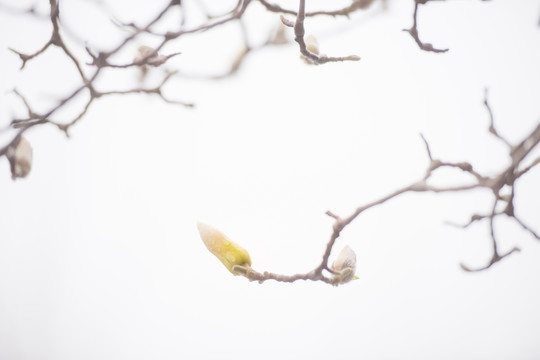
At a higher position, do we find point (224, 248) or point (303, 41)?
point (303, 41)

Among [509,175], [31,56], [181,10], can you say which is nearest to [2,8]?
[31,56]

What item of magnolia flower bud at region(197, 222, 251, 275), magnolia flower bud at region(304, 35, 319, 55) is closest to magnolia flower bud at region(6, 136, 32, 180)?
magnolia flower bud at region(197, 222, 251, 275)

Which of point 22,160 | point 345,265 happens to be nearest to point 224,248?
point 345,265

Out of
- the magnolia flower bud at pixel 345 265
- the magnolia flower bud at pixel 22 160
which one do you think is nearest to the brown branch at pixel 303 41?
the magnolia flower bud at pixel 345 265

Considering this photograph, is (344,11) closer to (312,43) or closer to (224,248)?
(312,43)

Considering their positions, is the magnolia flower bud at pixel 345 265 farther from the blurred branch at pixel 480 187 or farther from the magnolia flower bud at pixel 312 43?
the magnolia flower bud at pixel 312 43
